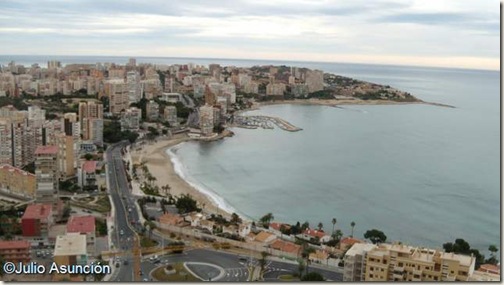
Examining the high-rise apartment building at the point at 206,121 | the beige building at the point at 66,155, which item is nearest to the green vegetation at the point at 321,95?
the high-rise apartment building at the point at 206,121

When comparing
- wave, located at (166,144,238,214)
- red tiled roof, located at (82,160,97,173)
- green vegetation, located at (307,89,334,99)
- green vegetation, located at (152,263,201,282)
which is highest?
green vegetation, located at (307,89,334,99)

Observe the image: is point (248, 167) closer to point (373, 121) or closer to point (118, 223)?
point (118, 223)

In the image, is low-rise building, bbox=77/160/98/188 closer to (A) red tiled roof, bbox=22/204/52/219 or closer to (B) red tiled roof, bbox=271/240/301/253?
(A) red tiled roof, bbox=22/204/52/219

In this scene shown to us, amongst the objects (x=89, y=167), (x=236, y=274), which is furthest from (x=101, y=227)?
(x=89, y=167)

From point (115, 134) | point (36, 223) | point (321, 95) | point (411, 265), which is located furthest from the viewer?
point (321, 95)

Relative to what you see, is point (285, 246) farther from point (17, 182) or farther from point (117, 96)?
point (117, 96)

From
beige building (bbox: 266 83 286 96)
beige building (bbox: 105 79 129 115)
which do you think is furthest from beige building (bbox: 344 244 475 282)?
beige building (bbox: 266 83 286 96)
